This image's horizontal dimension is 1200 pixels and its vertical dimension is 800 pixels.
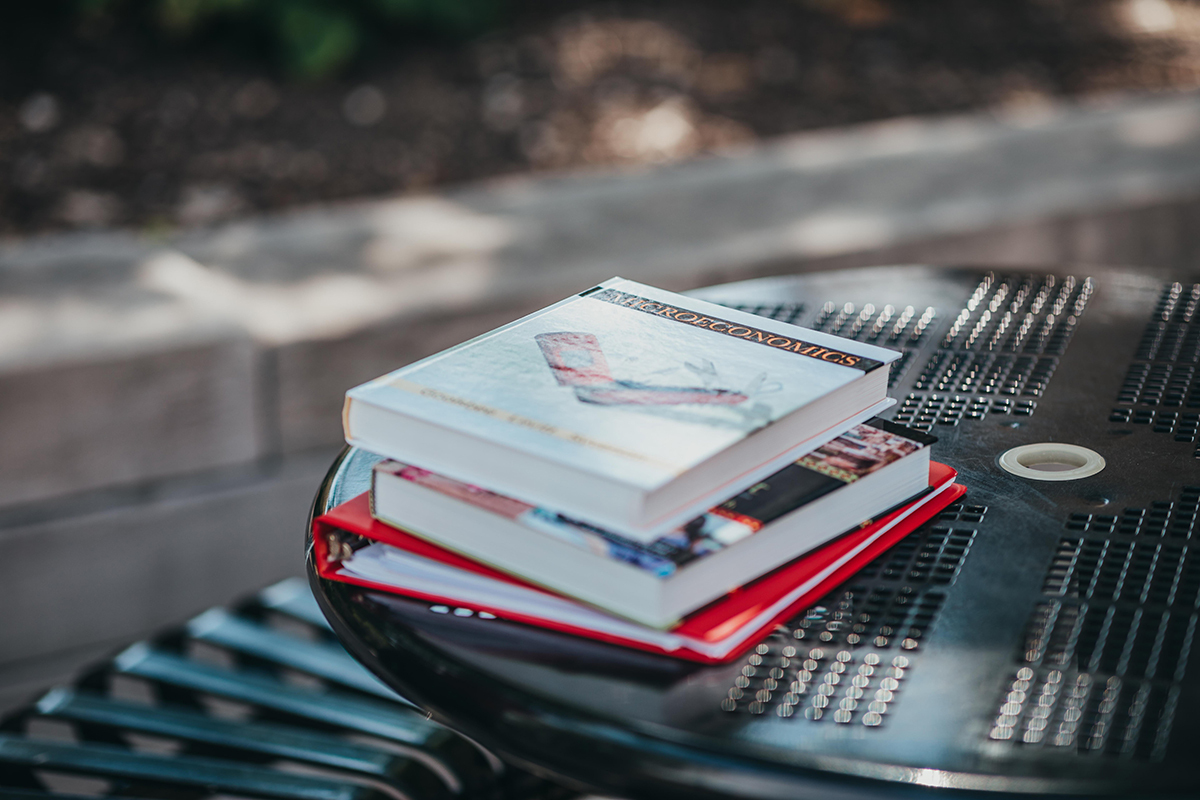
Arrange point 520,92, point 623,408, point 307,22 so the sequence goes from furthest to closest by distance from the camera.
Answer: point 520,92 → point 307,22 → point 623,408

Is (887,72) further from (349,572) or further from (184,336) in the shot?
(349,572)

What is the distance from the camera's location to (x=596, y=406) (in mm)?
897

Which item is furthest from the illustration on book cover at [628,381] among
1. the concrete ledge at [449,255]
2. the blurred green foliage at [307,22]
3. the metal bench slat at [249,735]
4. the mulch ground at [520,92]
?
the blurred green foliage at [307,22]

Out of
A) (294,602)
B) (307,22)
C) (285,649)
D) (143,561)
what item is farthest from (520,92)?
(285,649)

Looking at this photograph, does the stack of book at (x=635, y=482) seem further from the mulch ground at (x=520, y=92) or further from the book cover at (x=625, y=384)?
the mulch ground at (x=520, y=92)

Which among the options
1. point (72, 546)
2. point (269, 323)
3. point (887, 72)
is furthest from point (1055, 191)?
point (72, 546)

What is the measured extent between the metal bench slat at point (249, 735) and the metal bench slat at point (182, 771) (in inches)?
1.0

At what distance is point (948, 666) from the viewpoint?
2.73 feet

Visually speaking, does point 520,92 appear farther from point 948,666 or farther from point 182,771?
point 948,666

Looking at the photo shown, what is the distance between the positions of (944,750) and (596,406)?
333mm

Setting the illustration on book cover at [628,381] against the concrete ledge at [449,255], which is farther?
the concrete ledge at [449,255]

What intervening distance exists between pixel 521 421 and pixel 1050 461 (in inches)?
21.4

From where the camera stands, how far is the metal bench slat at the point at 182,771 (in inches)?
52.1

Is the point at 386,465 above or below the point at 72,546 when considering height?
above
